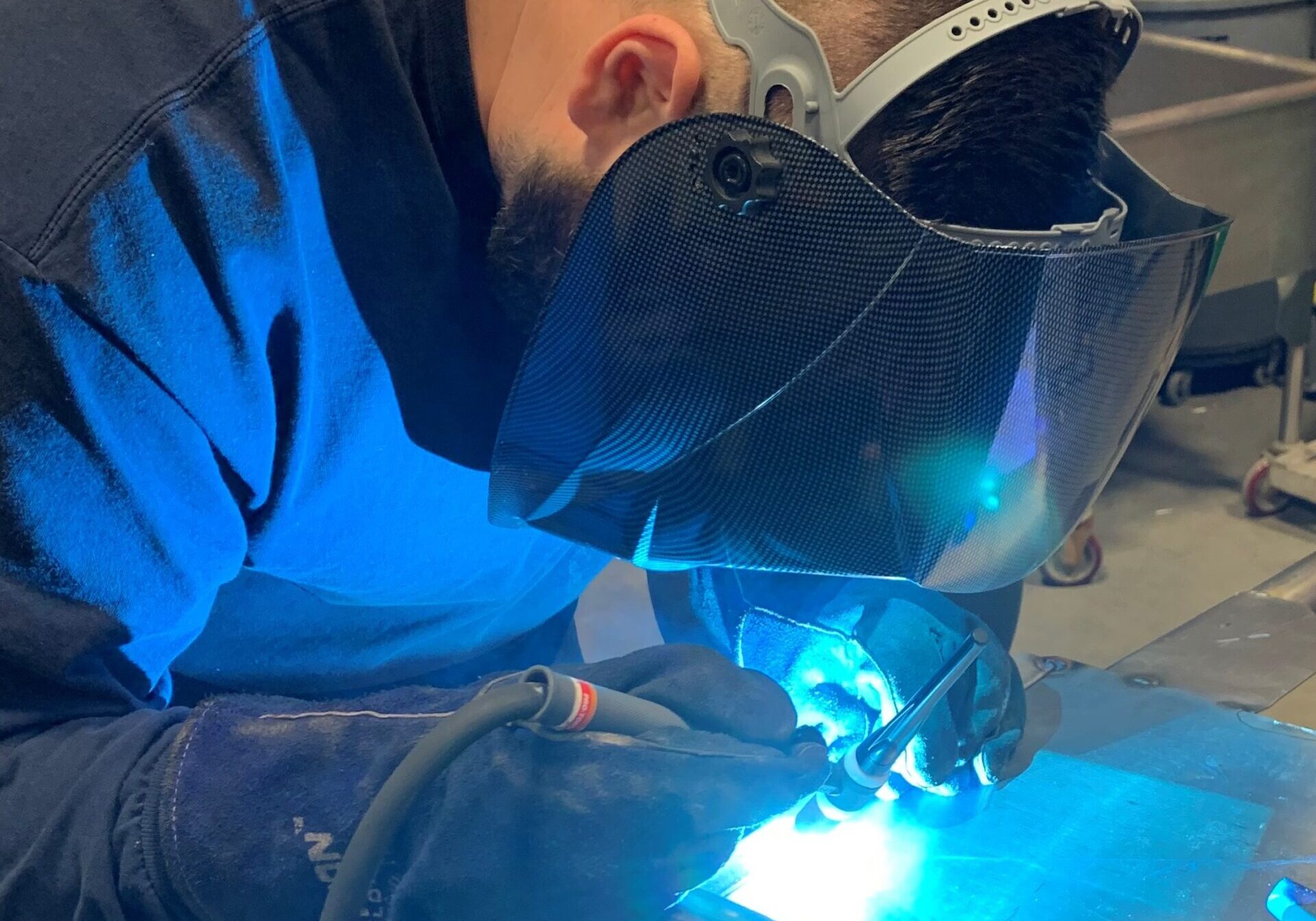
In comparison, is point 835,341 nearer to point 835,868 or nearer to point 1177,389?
point 835,868

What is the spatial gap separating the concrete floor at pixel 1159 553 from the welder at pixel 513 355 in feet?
4.22

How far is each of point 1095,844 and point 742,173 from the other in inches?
28.9

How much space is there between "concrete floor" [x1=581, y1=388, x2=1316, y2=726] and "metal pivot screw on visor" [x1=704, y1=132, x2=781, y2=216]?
5.05 feet

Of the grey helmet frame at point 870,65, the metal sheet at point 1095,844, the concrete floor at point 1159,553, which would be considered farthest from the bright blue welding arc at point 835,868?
the concrete floor at point 1159,553

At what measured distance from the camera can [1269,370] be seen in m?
3.35

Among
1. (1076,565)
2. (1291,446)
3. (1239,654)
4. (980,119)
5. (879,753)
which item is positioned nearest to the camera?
(980,119)

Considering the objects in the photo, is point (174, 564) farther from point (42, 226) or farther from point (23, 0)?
point (23, 0)

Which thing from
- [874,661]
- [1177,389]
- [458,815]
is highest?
[458,815]

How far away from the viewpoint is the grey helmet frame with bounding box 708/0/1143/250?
70 centimetres

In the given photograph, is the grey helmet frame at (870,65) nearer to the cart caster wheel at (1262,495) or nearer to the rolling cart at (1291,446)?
the rolling cart at (1291,446)

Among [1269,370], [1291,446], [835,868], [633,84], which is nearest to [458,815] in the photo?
[835,868]

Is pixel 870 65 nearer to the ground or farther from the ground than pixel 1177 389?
farther from the ground

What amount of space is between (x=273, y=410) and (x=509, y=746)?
317 mm

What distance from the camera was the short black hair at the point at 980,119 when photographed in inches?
27.7
